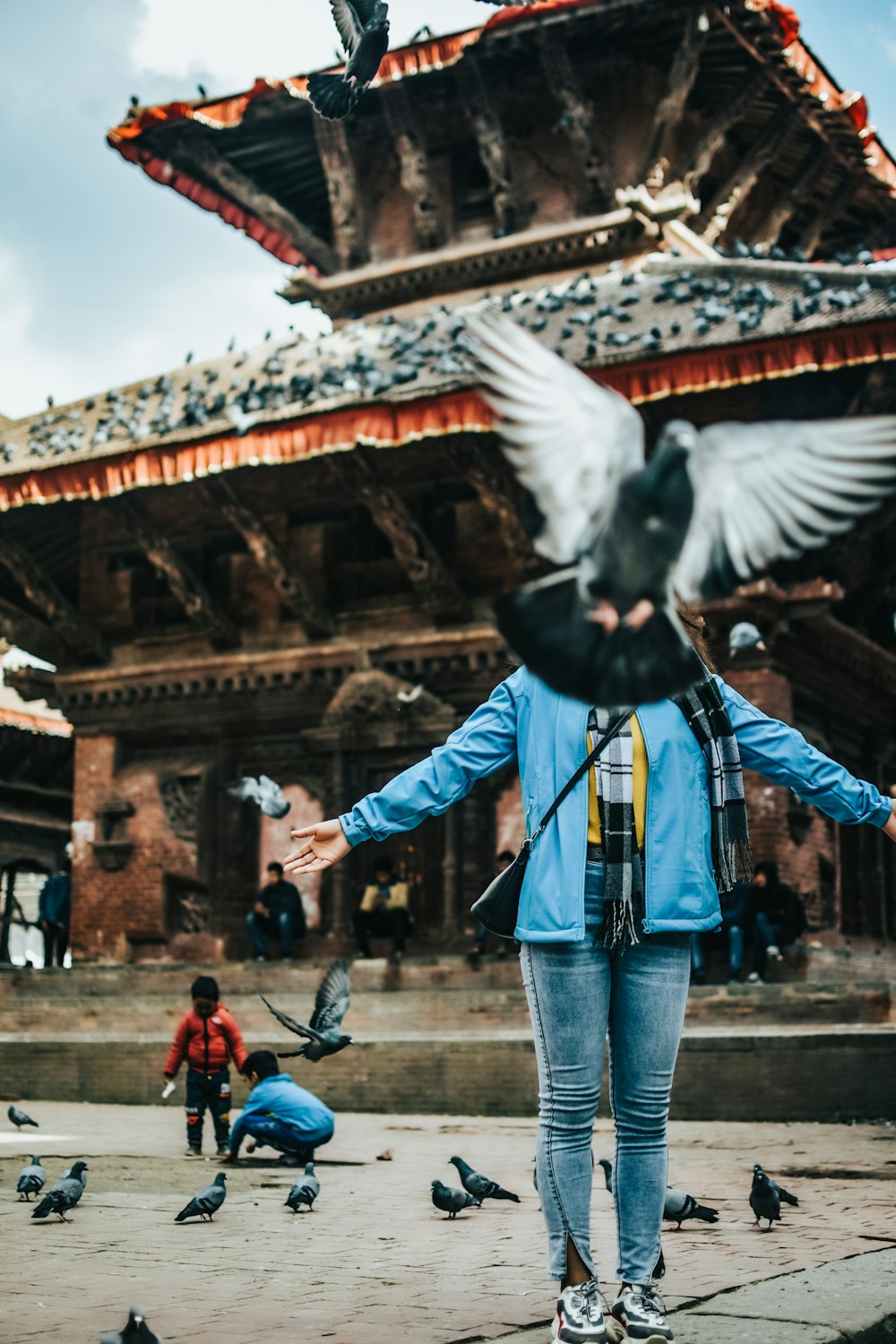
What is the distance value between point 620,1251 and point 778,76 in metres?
16.2

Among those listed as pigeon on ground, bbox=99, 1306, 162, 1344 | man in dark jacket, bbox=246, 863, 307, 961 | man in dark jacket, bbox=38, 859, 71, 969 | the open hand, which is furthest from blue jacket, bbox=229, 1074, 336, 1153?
man in dark jacket, bbox=38, 859, 71, 969

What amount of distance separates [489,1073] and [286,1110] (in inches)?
122

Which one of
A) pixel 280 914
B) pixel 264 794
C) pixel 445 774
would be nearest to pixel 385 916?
pixel 280 914

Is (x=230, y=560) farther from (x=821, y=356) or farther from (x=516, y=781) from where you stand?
(x=821, y=356)

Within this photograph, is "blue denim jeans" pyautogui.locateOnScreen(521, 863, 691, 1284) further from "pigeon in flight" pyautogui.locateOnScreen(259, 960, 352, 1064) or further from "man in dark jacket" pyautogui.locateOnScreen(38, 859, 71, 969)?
"man in dark jacket" pyautogui.locateOnScreen(38, 859, 71, 969)

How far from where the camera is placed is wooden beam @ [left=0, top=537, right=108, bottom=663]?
55.0 feet

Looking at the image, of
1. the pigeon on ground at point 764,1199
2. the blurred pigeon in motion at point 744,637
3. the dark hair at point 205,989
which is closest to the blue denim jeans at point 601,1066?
the pigeon on ground at point 764,1199

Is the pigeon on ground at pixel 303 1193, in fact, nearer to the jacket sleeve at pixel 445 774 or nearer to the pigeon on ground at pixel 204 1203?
the pigeon on ground at pixel 204 1203

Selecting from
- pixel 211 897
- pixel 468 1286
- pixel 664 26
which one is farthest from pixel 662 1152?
pixel 664 26

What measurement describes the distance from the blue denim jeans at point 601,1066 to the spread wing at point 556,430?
3.12 ft

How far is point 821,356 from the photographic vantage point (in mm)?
12086

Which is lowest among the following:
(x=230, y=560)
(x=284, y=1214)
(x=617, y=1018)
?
(x=284, y=1214)

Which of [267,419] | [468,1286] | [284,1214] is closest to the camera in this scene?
[468,1286]

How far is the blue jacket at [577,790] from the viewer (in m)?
3.24
